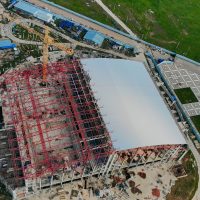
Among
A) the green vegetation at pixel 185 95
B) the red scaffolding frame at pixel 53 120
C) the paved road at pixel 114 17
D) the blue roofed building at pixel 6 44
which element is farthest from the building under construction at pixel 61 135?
the paved road at pixel 114 17

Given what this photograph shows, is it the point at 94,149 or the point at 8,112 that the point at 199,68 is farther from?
the point at 8,112

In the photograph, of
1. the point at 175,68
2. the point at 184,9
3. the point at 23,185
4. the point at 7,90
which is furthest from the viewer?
the point at 184,9

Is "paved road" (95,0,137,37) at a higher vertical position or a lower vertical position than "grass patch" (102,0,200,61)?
lower

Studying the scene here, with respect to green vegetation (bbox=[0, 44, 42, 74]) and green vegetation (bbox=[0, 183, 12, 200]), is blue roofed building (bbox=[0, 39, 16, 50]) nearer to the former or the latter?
green vegetation (bbox=[0, 44, 42, 74])

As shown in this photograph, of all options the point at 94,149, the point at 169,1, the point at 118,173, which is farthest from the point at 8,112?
the point at 169,1

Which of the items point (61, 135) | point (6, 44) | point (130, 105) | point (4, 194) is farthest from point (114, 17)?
point (4, 194)

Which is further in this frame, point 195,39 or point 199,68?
point 195,39

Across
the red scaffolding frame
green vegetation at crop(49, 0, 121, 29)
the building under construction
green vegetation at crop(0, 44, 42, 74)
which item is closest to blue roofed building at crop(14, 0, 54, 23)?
green vegetation at crop(49, 0, 121, 29)
